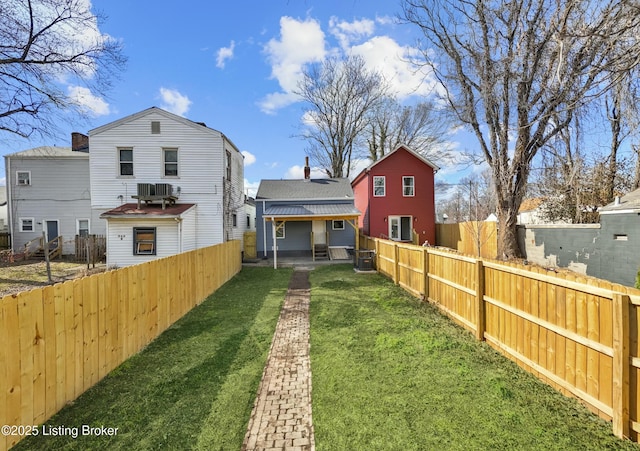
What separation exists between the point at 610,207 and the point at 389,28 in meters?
10.4

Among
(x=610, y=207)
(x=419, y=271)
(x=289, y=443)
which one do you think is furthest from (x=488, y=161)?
(x=289, y=443)

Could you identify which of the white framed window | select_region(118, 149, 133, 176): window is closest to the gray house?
select_region(118, 149, 133, 176): window

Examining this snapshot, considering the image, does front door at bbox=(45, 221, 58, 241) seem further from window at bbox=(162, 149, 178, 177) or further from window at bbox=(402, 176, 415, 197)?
window at bbox=(402, 176, 415, 197)

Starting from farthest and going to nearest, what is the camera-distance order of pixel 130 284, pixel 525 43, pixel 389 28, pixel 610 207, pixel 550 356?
pixel 389 28 → pixel 610 207 → pixel 525 43 → pixel 130 284 → pixel 550 356

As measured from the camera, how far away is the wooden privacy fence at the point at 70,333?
259 centimetres

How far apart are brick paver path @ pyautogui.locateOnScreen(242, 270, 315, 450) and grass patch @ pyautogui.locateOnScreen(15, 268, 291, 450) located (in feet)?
0.38

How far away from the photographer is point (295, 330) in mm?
5699

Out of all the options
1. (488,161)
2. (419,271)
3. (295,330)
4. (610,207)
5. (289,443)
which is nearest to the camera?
(289,443)

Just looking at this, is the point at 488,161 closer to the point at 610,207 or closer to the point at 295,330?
the point at 610,207

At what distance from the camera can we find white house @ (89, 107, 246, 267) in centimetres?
1341

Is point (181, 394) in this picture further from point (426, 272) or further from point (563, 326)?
point (426, 272)

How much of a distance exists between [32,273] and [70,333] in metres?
13.7

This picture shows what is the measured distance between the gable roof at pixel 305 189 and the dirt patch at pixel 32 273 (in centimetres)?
967

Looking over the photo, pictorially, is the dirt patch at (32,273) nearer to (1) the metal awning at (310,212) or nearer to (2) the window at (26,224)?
(2) the window at (26,224)
